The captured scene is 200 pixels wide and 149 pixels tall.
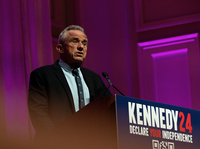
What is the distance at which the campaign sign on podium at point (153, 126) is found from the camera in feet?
4.54

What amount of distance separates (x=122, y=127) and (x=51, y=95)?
0.82 m

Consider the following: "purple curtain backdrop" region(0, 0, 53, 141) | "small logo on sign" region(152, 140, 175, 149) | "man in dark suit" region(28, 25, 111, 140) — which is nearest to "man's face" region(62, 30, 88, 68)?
"man in dark suit" region(28, 25, 111, 140)

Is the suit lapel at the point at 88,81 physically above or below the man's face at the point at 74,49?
below

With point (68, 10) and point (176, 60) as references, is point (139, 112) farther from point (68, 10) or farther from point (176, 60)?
point (68, 10)

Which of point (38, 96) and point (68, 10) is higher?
point (68, 10)

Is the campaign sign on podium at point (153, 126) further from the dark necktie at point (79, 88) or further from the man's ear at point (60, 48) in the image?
the man's ear at point (60, 48)

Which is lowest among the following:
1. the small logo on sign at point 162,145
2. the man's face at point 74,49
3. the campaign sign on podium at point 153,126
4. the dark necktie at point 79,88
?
the small logo on sign at point 162,145

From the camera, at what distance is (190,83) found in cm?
336

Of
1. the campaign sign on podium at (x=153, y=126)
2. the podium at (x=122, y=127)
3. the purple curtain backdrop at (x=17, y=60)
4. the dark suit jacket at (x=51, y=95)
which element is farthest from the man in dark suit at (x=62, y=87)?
the purple curtain backdrop at (x=17, y=60)

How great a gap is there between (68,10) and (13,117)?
4.91ft

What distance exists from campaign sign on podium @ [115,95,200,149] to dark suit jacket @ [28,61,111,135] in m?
0.60

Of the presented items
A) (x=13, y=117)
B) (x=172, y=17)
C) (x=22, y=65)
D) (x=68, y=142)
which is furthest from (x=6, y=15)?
(x=68, y=142)

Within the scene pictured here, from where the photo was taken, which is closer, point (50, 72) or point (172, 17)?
point (50, 72)

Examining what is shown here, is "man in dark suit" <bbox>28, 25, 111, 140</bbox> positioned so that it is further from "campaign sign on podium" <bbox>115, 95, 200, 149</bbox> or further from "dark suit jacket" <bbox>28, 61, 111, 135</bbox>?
"campaign sign on podium" <bbox>115, 95, 200, 149</bbox>
